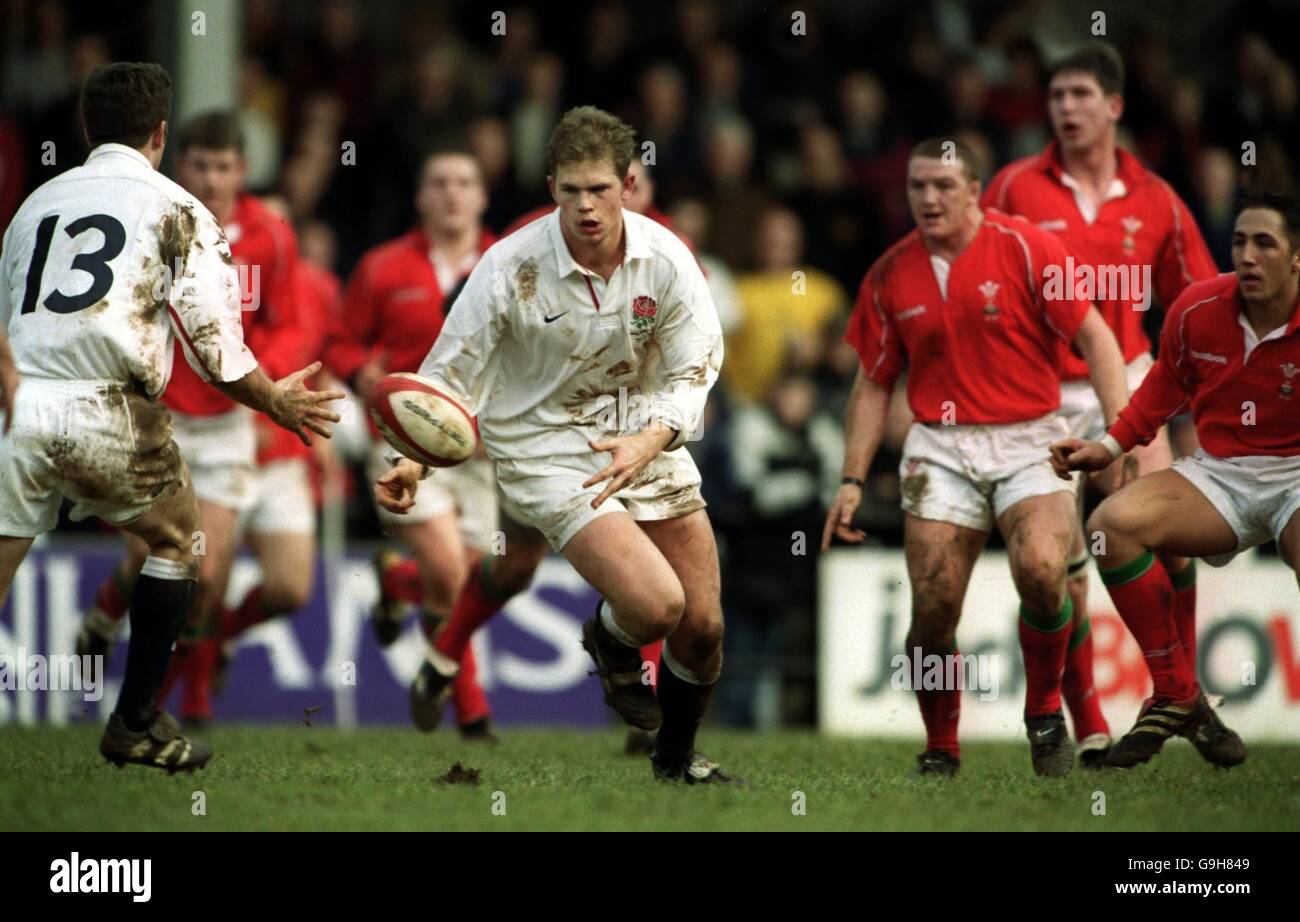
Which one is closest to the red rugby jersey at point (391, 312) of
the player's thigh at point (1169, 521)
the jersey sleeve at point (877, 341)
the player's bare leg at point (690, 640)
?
the jersey sleeve at point (877, 341)

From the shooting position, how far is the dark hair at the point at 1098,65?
869 cm

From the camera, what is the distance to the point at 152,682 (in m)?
7.06

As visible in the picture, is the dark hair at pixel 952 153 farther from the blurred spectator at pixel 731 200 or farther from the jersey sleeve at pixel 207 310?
the blurred spectator at pixel 731 200

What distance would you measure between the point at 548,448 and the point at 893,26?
8149mm

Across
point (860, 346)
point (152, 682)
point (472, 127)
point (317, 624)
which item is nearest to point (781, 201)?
point (472, 127)

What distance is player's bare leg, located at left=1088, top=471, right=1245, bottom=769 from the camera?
756 centimetres

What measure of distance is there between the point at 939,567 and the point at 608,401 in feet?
4.85

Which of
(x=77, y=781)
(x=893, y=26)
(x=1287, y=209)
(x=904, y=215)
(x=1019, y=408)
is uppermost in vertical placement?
(x=893, y=26)

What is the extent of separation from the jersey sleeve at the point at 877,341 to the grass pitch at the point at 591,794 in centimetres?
161

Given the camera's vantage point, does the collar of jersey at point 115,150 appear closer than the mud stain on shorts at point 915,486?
Yes

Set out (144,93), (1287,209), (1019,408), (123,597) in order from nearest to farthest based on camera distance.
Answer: (144,93) < (1287,209) < (1019,408) < (123,597)

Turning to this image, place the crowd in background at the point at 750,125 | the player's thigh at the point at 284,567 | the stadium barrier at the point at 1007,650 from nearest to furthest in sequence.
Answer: the player's thigh at the point at 284,567 < the stadium barrier at the point at 1007,650 < the crowd in background at the point at 750,125

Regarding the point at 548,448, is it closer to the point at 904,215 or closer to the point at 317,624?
the point at 317,624

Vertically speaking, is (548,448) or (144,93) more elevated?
(144,93)
